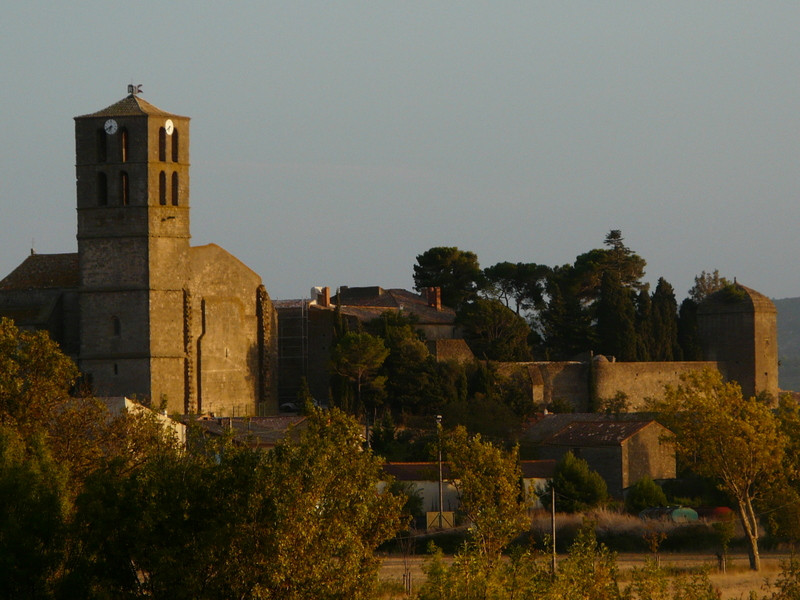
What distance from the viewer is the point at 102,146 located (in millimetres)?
44031

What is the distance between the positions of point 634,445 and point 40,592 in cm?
2288

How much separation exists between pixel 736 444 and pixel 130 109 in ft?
61.0

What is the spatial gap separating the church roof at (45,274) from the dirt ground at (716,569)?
15093 mm

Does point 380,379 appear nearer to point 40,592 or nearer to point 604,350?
point 604,350

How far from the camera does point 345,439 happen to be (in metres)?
20.1

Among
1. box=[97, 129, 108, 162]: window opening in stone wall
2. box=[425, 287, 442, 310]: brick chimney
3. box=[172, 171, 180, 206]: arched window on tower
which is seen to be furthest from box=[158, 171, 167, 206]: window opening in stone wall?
box=[425, 287, 442, 310]: brick chimney

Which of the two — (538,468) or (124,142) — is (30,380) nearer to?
(538,468)

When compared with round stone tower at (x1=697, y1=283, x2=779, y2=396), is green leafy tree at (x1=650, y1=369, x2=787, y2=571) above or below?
below

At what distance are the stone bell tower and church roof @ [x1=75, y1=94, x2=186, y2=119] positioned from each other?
0.03 m

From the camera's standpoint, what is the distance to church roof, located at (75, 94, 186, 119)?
43.7 meters

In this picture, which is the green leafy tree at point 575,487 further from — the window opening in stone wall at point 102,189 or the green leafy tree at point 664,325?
the green leafy tree at point 664,325

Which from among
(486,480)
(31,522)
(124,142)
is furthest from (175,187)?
(31,522)

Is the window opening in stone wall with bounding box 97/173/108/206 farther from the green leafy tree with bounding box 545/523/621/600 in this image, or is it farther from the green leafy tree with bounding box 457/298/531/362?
the green leafy tree with bounding box 545/523/621/600

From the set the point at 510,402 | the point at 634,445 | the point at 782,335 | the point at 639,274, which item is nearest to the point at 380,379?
the point at 510,402
